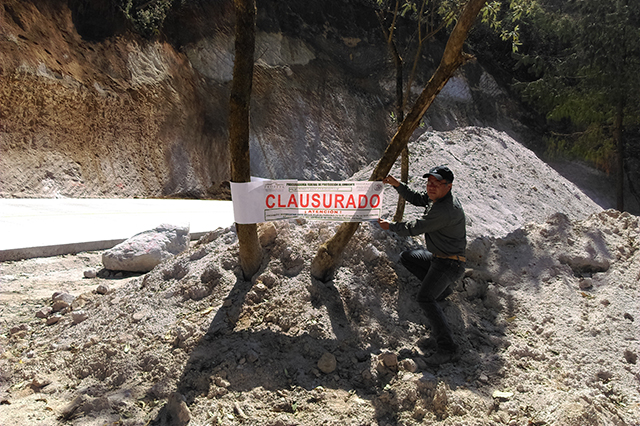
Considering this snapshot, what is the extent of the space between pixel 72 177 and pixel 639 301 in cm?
1154

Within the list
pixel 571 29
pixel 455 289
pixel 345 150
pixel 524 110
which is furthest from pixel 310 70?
pixel 455 289

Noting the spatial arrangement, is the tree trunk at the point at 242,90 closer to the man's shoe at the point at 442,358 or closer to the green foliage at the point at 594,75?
the man's shoe at the point at 442,358

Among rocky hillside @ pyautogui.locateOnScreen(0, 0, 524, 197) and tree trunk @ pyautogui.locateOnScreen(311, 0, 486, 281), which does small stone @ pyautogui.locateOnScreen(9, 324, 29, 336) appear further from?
rocky hillside @ pyautogui.locateOnScreen(0, 0, 524, 197)

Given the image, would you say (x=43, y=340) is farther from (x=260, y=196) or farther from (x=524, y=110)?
(x=524, y=110)

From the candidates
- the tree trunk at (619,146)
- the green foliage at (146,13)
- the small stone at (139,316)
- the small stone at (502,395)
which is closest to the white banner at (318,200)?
the small stone at (139,316)

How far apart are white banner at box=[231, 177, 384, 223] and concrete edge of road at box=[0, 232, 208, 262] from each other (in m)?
3.90

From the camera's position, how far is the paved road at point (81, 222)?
19.4 ft

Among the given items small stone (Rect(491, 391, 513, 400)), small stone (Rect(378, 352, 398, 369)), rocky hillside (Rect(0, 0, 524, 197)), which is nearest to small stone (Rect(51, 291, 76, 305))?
small stone (Rect(378, 352, 398, 369))

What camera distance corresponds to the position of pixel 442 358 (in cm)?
318

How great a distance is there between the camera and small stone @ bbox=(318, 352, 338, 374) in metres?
3.01

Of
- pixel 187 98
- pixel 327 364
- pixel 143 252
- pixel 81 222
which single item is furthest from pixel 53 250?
pixel 187 98

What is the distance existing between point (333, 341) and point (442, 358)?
2.60ft

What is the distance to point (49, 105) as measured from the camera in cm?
1084

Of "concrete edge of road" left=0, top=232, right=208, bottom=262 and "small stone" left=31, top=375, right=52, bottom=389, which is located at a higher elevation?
"concrete edge of road" left=0, top=232, right=208, bottom=262
